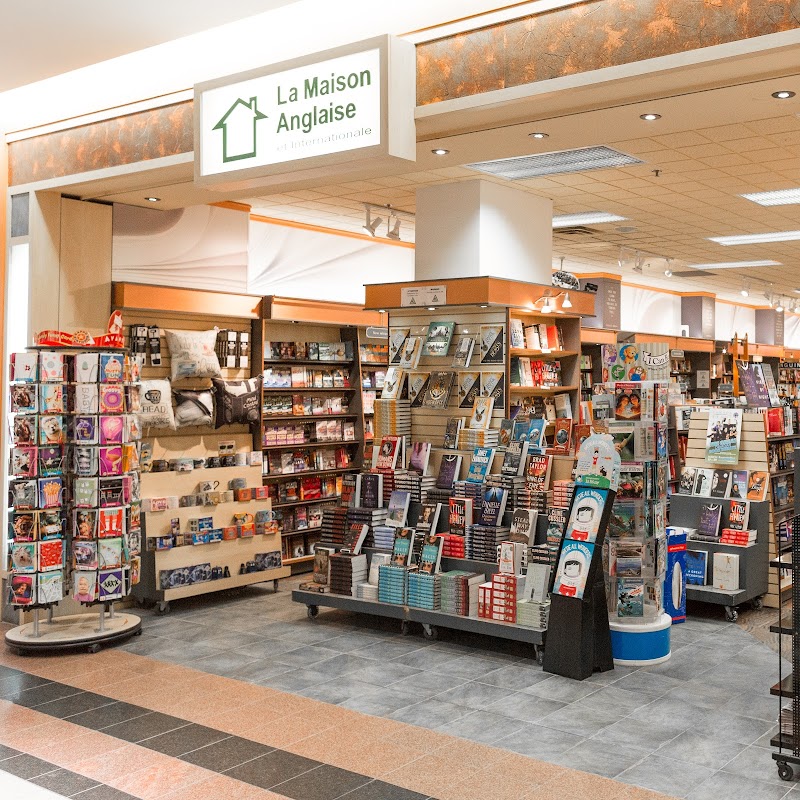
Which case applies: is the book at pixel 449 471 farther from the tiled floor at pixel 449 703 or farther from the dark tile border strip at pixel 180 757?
the dark tile border strip at pixel 180 757

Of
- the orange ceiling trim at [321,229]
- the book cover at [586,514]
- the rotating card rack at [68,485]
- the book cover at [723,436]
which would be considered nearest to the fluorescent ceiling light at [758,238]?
the orange ceiling trim at [321,229]

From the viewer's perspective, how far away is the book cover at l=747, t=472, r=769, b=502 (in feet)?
24.2

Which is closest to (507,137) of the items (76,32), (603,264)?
(76,32)

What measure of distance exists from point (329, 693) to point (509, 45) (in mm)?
3717

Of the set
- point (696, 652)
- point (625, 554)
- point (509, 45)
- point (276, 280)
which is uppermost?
point (509, 45)

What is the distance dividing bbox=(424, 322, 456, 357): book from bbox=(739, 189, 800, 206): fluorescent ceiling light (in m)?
3.26

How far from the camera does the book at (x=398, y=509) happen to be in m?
7.06

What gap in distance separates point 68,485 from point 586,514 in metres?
3.53

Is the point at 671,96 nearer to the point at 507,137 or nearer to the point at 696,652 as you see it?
the point at 507,137

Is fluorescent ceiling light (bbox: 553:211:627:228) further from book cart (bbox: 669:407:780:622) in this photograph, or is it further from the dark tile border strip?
the dark tile border strip

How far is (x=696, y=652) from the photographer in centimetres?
633

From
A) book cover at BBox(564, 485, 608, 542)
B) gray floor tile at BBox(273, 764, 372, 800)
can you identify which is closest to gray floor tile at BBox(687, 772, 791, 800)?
gray floor tile at BBox(273, 764, 372, 800)

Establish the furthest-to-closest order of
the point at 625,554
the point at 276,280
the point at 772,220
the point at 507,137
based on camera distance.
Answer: the point at 772,220 < the point at 276,280 < the point at 625,554 < the point at 507,137

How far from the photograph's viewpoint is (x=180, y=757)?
4398 mm
